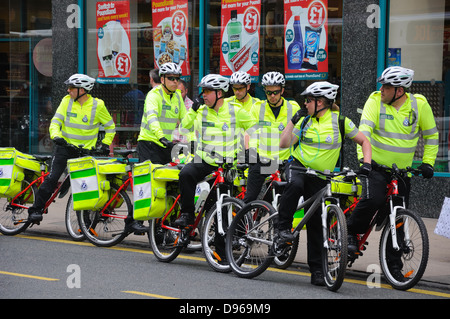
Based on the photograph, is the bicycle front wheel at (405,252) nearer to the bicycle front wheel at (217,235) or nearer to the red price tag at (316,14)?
the bicycle front wheel at (217,235)

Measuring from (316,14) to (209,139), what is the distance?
17.3 ft

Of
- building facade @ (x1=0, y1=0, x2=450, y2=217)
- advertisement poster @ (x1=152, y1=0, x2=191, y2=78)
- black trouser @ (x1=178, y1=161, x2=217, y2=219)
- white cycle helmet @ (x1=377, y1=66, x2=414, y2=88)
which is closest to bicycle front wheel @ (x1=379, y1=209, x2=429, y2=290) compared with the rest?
white cycle helmet @ (x1=377, y1=66, x2=414, y2=88)

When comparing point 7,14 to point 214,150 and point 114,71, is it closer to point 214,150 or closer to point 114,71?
point 114,71

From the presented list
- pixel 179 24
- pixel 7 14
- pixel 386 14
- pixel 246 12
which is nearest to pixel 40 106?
pixel 7 14

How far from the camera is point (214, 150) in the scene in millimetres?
8766

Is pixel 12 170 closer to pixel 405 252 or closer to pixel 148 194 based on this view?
pixel 148 194

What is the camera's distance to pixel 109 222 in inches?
398

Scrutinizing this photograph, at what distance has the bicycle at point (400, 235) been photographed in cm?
740

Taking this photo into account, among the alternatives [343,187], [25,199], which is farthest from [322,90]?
[25,199]

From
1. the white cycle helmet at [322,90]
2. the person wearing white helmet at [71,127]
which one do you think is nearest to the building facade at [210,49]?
the person wearing white helmet at [71,127]

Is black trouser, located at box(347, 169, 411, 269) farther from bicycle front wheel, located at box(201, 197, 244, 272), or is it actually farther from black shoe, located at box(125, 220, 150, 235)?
black shoe, located at box(125, 220, 150, 235)

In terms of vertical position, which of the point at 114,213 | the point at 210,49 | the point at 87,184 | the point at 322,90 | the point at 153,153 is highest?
the point at 210,49

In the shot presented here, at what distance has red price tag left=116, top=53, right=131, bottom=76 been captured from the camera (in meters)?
15.7
